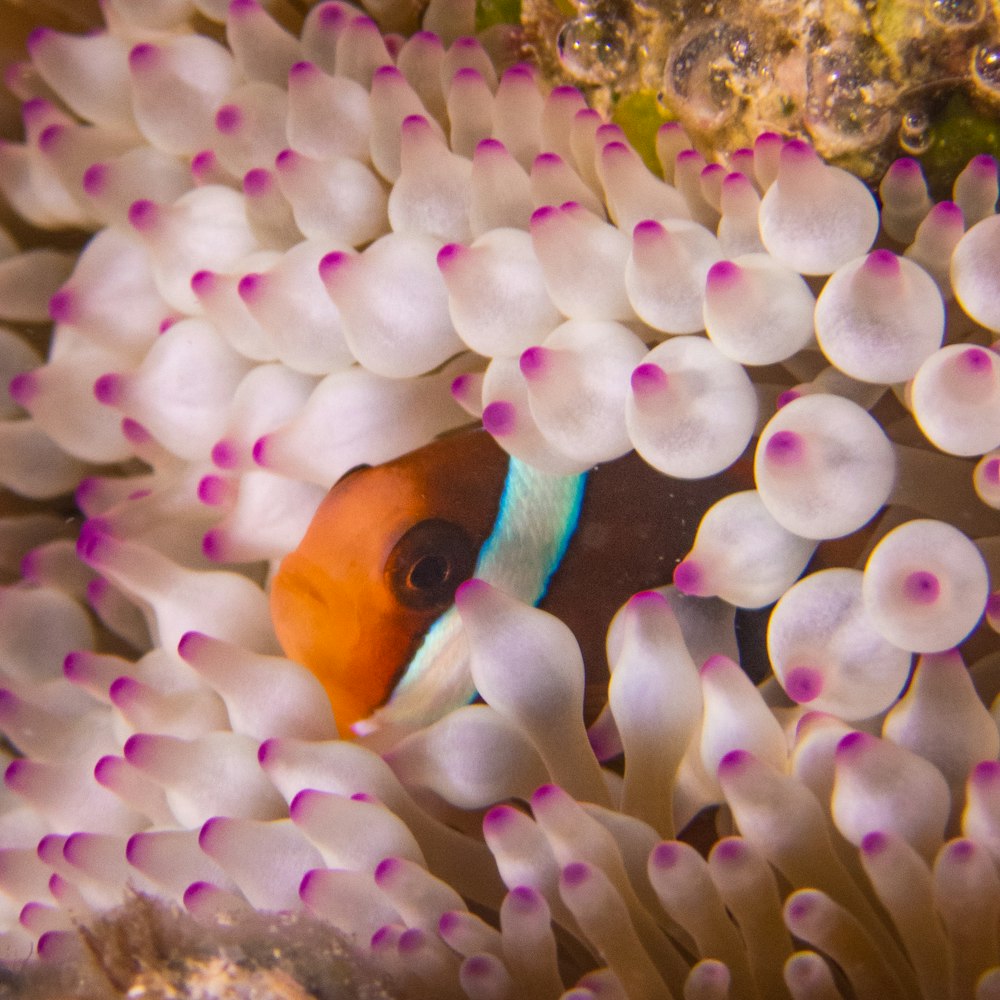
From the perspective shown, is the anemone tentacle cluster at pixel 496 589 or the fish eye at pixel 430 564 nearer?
the anemone tentacle cluster at pixel 496 589

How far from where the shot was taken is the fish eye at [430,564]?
1.01 metres

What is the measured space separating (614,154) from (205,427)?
53cm

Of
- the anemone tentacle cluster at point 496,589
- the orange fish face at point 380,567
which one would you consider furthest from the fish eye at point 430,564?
the anemone tentacle cluster at point 496,589

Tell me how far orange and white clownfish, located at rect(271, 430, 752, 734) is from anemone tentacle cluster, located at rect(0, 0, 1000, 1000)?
0.16 ft

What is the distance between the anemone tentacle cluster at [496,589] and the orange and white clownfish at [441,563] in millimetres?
50

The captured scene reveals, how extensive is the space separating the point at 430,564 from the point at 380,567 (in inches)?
1.9

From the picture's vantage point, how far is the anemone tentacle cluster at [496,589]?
0.78m

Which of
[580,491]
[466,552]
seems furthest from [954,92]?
[466,552]

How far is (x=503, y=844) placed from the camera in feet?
2.61

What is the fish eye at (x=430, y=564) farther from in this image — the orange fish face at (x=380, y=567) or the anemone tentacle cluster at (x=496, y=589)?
the anemone tentacle cluster at (x=496, y=589)

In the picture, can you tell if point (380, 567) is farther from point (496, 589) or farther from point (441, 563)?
point (496, 589)

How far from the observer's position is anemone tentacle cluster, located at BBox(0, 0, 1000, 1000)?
30.9 inches

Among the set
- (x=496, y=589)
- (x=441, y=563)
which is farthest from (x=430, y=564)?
(x=496, y=589)

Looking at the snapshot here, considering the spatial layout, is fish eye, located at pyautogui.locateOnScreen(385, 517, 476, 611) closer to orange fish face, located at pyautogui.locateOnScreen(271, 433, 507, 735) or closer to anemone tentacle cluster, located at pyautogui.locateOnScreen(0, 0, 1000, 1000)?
orange fish face, located at pyautogui.locateOnScreen(271, 433, 507, 735)
